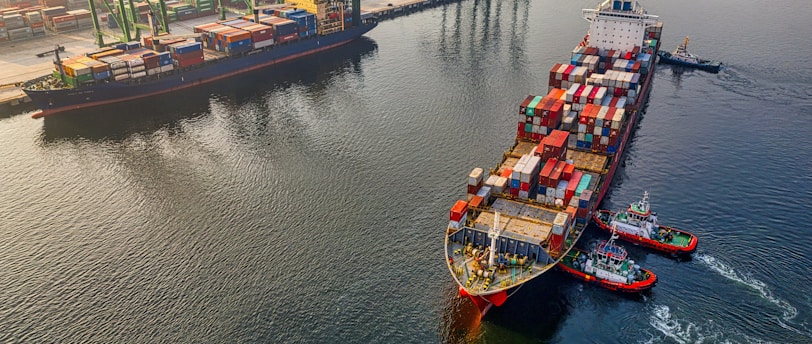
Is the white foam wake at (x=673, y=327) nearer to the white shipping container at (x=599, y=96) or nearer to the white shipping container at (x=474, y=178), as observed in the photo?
the white shipping container at (x=474, y=178)

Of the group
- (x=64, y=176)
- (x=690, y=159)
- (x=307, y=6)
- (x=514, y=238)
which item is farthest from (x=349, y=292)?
(x=307, y=6)

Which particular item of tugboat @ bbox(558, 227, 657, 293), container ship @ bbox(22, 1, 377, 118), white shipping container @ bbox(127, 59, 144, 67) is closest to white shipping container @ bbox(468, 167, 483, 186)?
tugboat @ bbox(558, 227, 657, 293)

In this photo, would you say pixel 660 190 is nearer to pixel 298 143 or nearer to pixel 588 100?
pixel 588 100

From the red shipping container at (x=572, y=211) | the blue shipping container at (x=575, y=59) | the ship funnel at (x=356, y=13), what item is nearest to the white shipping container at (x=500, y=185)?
the red shipping container at (x=572, y=211)

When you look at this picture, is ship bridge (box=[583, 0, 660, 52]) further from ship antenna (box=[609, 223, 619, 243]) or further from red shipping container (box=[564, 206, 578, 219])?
red shipping container (box=[564, 206, 578, 219])

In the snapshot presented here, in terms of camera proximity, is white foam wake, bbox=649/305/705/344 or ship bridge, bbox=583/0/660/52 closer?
white foam wake, bbox=649/305/705/344

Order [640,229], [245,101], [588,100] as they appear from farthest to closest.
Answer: [245,101] → [588,100] → [640,229]

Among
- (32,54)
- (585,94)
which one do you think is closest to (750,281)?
(585,94)
